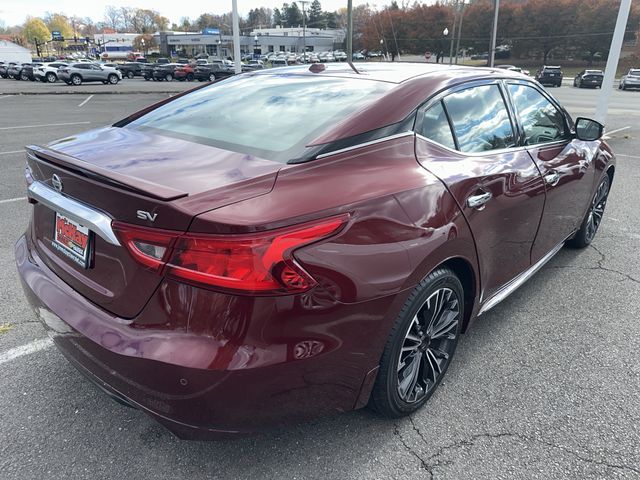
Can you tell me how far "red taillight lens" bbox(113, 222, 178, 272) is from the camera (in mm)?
1654

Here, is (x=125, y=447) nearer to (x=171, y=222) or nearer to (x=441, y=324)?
(x=171, y=222)

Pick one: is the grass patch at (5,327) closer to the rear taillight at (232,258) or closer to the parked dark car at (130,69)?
the rear taillight at (232,258)

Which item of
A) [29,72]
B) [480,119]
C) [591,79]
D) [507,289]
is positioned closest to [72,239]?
[480,119]

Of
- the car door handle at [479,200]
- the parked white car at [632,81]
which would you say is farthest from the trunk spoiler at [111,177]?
the parked white car at [632,81]

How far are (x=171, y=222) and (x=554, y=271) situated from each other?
3.59 meters

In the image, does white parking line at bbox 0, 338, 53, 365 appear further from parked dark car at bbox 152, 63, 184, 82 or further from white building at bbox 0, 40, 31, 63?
white building at bbox 0, 40, 31, 63

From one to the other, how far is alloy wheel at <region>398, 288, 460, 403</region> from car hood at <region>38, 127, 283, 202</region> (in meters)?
1.00

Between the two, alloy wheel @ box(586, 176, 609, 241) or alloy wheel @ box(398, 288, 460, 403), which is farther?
alloy wheel @ box(586, 176, 609, 241)

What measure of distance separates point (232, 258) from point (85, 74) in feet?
128

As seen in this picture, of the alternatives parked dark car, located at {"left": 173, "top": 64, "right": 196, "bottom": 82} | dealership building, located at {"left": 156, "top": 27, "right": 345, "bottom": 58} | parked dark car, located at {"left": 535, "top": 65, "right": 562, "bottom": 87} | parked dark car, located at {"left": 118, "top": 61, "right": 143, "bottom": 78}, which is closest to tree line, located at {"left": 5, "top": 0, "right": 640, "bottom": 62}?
dealership building, located at {"left": 156, "top": 27, "right": 345, "bottom": 58}

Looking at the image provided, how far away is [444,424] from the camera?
2385 millimetres

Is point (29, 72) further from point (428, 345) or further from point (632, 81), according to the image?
point (632, 81)

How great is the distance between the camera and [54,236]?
7.20 ft

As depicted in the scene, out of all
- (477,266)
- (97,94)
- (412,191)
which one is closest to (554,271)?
(477,266)
